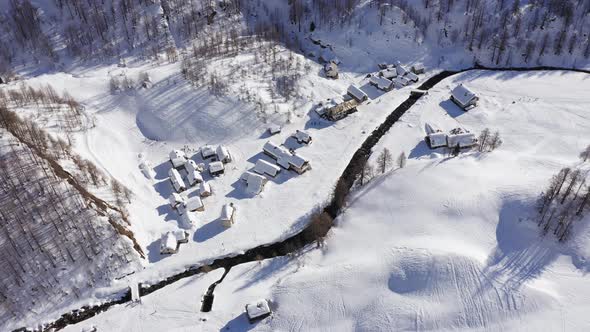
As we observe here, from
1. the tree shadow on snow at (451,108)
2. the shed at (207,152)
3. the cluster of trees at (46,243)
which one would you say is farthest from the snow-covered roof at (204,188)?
the tree shadow on snow at (451,108)

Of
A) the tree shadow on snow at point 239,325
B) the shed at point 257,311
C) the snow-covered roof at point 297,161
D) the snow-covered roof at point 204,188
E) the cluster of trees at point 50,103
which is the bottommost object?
the tree shadow on snow at point 239,325

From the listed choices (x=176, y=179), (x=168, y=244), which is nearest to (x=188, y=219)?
(x=168, y=244)

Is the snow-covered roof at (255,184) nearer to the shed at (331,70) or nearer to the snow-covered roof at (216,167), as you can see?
the snow-covered roof at (216,167)

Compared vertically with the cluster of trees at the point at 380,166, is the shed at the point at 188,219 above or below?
below

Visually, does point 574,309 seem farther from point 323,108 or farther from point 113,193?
point 113,193

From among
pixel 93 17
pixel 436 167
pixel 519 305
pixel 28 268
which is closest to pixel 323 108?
pixel 436 167

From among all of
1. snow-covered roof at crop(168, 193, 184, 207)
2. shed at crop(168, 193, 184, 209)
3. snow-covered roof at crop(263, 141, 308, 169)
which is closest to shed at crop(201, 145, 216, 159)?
snow-covered roof at crop(263, 141, 308, 169)
